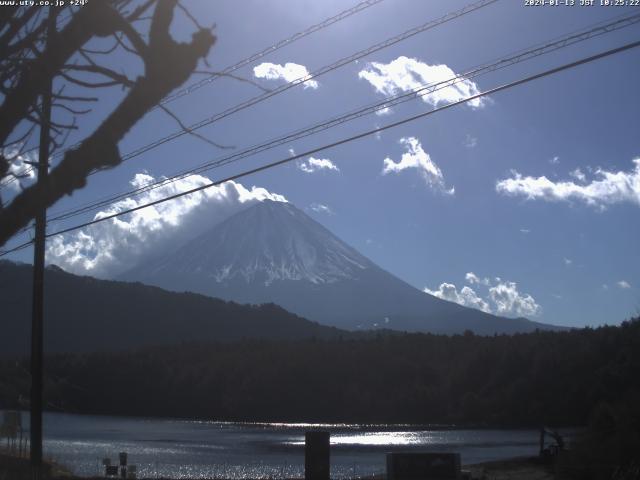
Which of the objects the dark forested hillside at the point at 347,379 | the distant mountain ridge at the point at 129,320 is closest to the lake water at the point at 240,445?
the dark forested hillside at the point at 347,379

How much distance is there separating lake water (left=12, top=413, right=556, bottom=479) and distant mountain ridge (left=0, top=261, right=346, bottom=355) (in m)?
29.0

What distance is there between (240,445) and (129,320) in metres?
63.2

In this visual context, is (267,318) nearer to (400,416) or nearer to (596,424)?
(400,416)

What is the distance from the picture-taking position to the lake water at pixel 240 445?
107ft

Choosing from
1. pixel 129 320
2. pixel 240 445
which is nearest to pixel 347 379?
pixel 240 445

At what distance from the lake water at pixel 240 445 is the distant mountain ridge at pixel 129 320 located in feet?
95.2

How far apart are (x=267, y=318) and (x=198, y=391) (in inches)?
1459

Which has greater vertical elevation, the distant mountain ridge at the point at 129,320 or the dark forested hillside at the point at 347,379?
the distant mountain ridge at the point at 129,320

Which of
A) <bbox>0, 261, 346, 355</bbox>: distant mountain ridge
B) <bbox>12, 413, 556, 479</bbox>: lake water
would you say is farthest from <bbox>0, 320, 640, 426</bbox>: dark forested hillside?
<bbox>0, 261, 346, 355</bbox>: distant mountain ridge

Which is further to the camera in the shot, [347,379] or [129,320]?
[129,320]

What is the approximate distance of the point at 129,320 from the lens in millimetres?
107125

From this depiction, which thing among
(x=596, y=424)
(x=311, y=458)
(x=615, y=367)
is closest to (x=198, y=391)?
(x=615, y=367)

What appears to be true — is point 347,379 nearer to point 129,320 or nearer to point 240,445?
point 240,445

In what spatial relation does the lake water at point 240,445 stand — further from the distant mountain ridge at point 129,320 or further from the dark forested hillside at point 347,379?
the distant mountain ridge at point 129,320
